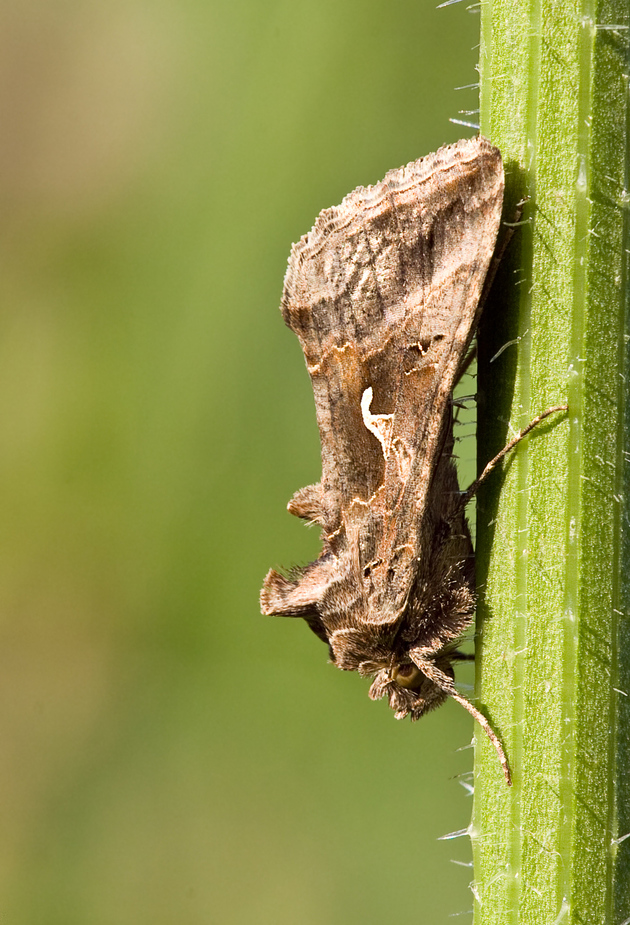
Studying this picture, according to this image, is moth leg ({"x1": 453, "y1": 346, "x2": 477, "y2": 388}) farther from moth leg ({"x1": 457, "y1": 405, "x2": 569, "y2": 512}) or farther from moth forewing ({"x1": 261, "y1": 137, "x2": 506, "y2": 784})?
moth leg ({"x1": 457, "y1": 405, "x2": 569, "y2": 512})

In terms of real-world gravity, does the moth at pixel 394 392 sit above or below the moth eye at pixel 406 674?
above

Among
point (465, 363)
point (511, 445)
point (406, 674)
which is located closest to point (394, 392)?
point (465, 363)

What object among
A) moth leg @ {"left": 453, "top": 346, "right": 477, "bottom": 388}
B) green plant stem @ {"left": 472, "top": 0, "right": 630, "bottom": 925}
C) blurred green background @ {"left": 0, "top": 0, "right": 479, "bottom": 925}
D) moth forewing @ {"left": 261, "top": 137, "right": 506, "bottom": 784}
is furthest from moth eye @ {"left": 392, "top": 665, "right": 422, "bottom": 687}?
blurred green background @ {"left": 0, "top": 0, "right": 479, "bottom": 925}

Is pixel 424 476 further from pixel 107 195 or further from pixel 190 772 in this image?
pixel 107 195

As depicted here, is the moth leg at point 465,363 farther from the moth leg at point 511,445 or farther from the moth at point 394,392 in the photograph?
the moth leg at point 511,445

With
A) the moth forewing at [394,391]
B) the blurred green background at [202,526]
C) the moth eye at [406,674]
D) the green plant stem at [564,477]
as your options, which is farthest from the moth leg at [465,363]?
the blurred green background at [202,526]

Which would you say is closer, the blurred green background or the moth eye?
the moth eye

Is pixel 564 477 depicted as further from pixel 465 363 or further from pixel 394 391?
pixel 394 391

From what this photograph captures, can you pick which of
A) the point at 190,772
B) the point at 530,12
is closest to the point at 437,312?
the point at 530,12
